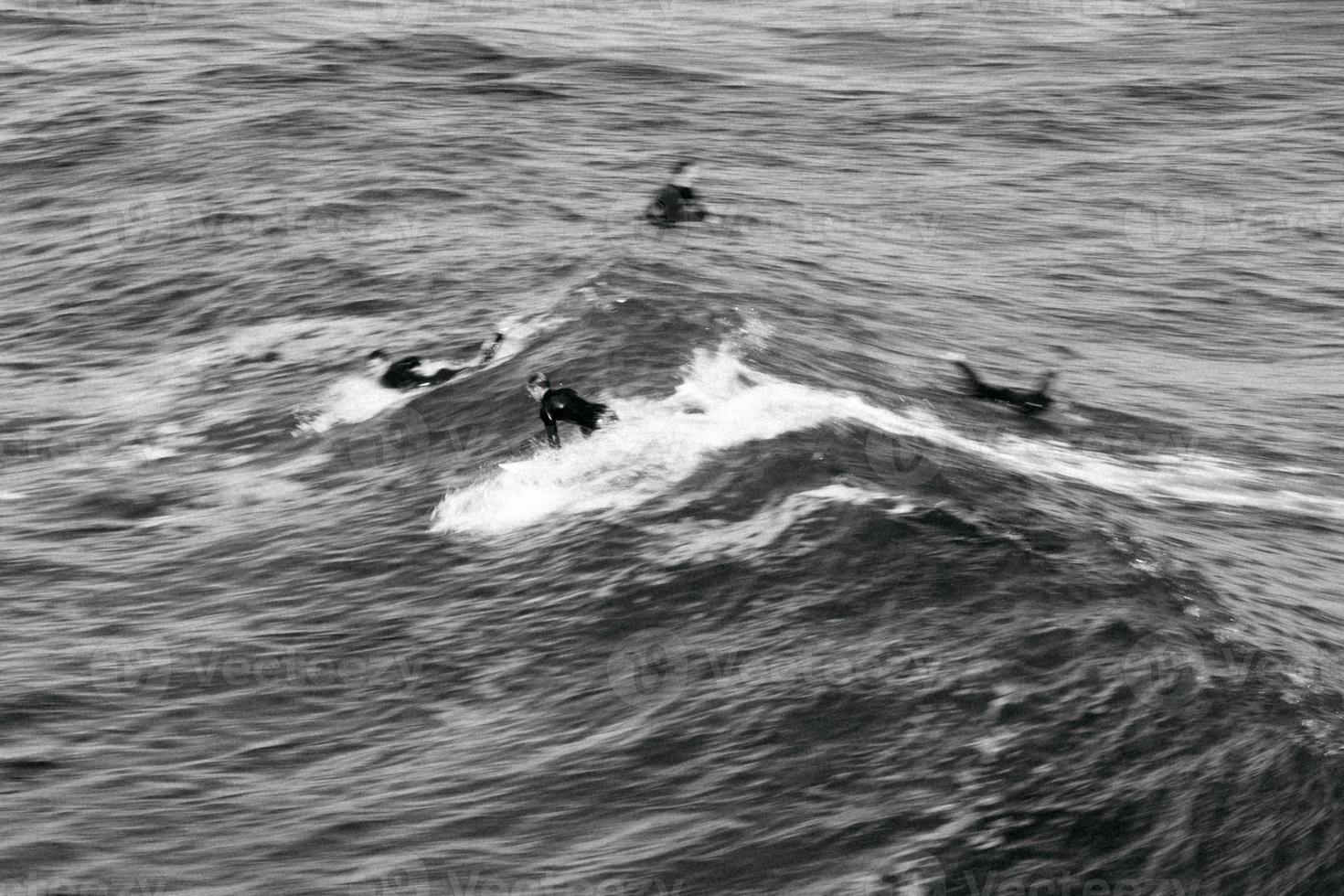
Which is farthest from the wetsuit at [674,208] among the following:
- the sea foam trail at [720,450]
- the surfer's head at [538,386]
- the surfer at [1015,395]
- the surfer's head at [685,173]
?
the surfer's head at [538,386]

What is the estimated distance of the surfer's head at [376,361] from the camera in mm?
18828

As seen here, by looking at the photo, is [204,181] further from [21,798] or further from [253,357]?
[21,798]

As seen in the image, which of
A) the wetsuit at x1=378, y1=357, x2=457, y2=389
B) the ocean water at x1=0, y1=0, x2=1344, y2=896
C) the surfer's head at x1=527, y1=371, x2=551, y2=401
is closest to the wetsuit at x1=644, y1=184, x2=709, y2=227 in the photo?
the ocean water at x1=0, y1=0, x2=1344, y2=896

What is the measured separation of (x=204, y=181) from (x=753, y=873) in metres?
22.8

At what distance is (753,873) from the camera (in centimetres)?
953

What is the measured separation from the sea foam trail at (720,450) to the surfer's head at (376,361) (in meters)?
3.81

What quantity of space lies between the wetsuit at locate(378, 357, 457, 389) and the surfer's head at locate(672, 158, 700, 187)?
465 inches

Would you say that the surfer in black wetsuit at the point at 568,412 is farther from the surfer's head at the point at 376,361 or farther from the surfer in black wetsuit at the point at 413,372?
the surfer's head at the point at 376,361

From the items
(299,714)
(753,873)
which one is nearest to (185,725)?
(299,714)

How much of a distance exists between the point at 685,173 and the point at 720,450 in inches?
673

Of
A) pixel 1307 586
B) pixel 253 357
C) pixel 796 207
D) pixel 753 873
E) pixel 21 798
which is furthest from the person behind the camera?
pixel 796 207

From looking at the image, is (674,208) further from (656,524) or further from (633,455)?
(656,524)

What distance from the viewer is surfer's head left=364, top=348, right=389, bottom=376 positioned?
18.8 m

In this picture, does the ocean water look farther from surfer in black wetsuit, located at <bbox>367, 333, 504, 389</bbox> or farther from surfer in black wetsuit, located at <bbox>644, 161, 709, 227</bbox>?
surfer in black wetsuit, located at <bbox>644, 161, 709, 227</bbox>
